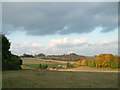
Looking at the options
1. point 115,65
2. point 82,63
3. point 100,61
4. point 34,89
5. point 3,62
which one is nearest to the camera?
point 34,89

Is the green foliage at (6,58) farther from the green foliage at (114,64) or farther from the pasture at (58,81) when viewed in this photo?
the green foliage at (114,64)

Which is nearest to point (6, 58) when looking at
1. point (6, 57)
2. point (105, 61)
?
point (6, 57)

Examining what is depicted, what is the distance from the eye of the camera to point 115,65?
111 feet

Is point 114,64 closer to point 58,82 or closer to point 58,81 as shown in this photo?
point 58,81

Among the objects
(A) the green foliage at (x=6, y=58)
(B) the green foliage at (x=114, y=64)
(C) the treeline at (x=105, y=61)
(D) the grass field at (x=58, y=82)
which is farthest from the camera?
(C) the treeline at (x=105, y=61)

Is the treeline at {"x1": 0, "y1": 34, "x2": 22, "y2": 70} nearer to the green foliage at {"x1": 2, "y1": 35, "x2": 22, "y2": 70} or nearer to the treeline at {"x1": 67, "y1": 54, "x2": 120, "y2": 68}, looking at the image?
the green foliage at {"x1": 2, "y1": 35, "x2": 22, "y2": 70}

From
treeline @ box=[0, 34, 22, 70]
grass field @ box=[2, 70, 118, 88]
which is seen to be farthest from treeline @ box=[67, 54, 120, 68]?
treeline @ box=[0, 34, 22, 70]

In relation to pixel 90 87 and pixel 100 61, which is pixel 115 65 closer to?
pixel 100 61

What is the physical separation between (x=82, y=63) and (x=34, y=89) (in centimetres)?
3747

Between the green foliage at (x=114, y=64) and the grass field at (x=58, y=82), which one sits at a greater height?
the grass field at (x=58, y=82)

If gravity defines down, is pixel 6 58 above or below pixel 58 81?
above

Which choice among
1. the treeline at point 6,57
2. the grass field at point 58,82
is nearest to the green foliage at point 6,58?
the treeline at point 6,57

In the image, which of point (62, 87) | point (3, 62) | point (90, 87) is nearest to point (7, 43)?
point (3, 62)

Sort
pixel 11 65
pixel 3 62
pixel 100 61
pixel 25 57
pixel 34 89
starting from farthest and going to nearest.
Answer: pixel 25 57 → pixel 100 61 → pixel 11 65 → pixel 3 62 → pixel 34 89
